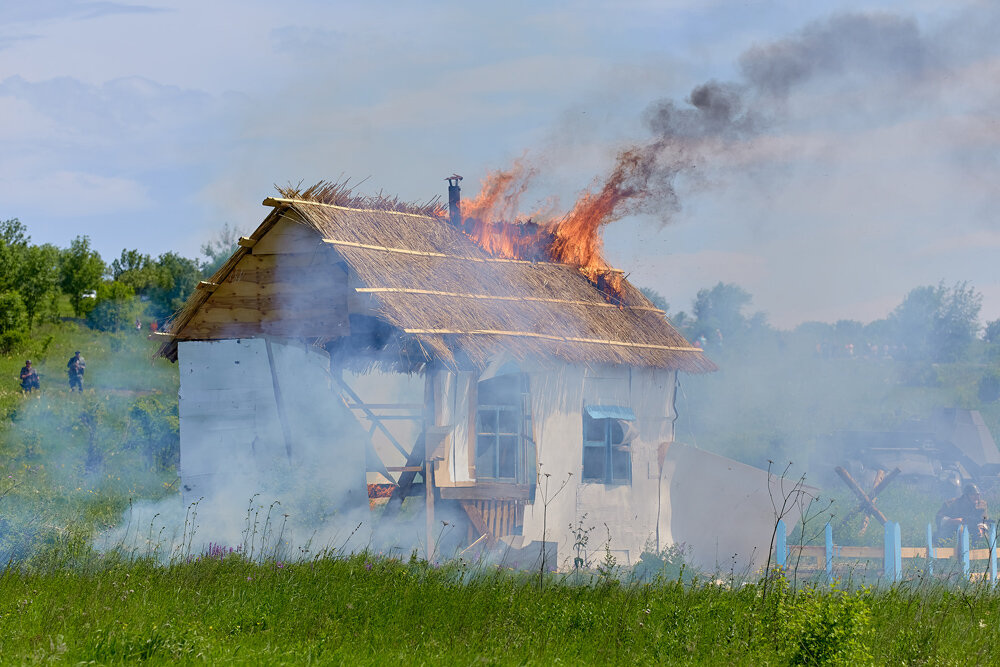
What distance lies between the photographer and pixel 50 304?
42938 millimetres

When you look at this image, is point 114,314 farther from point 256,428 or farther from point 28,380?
point 256,428

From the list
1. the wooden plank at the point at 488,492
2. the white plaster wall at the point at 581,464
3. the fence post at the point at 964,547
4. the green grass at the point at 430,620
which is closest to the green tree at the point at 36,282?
the white plaster wall at the point at 581,464

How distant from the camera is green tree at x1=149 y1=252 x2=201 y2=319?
48688mm

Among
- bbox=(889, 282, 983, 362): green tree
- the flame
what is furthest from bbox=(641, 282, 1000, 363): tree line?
the flame

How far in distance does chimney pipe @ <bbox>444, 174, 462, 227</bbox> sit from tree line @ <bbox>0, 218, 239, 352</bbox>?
61.3 feet

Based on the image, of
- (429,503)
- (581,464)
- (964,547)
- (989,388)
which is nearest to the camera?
(429,503)

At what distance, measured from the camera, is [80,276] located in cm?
5047

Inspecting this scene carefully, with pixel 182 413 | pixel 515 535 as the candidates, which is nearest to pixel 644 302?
pixel 515 535

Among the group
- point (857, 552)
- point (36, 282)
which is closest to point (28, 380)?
point (36, 282)

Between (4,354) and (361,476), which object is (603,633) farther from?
(4,354)

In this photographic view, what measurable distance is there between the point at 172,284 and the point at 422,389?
39817mm

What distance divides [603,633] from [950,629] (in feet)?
11.1

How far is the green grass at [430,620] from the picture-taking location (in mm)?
7637

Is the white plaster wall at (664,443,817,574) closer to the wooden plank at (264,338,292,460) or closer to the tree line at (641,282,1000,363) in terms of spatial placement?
the wooden plank at (264,338,292,460)
